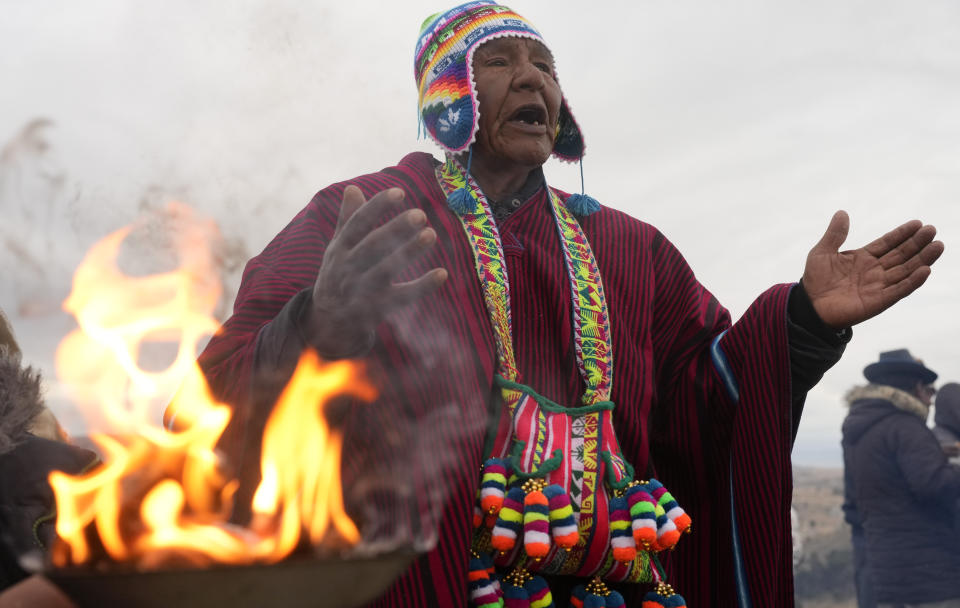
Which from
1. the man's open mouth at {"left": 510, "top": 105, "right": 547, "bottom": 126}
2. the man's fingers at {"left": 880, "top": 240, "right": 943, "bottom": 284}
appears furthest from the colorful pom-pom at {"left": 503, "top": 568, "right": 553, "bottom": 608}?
the man's open mouth at {"left": 510, "top": 105, "right": 547, "bottom": 126}

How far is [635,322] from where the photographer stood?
2906 mm

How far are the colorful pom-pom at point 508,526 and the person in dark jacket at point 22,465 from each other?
1170mm

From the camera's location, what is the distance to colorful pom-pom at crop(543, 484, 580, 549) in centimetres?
231

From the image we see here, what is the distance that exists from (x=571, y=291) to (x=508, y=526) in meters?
0.80

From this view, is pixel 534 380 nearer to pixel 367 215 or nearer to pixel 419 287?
pixel 419 287

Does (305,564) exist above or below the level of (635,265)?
below

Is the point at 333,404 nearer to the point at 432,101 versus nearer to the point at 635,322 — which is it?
the point at 635,322

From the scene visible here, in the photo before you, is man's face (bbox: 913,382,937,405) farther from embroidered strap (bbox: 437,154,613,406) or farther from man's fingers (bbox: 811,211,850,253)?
embroidered strap (bbox: 437,154,613,406)

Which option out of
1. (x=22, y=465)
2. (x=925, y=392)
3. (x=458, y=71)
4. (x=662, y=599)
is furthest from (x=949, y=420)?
(x=22, y=465)

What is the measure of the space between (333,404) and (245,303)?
0.56 m

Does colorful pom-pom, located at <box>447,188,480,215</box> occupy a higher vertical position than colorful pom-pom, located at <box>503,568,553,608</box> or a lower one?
higher

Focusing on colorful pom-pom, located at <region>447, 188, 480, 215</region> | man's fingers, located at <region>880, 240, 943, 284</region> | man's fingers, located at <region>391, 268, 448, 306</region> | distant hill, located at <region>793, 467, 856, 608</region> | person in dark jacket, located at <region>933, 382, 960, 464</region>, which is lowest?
distant hill, located at <region>793, 467, 856, 608</region>

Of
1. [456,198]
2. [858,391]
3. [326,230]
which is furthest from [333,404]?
[858,391]

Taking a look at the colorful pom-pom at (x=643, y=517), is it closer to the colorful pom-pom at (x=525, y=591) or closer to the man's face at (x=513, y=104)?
the colorful pom-pom at (x=525, y=591)
